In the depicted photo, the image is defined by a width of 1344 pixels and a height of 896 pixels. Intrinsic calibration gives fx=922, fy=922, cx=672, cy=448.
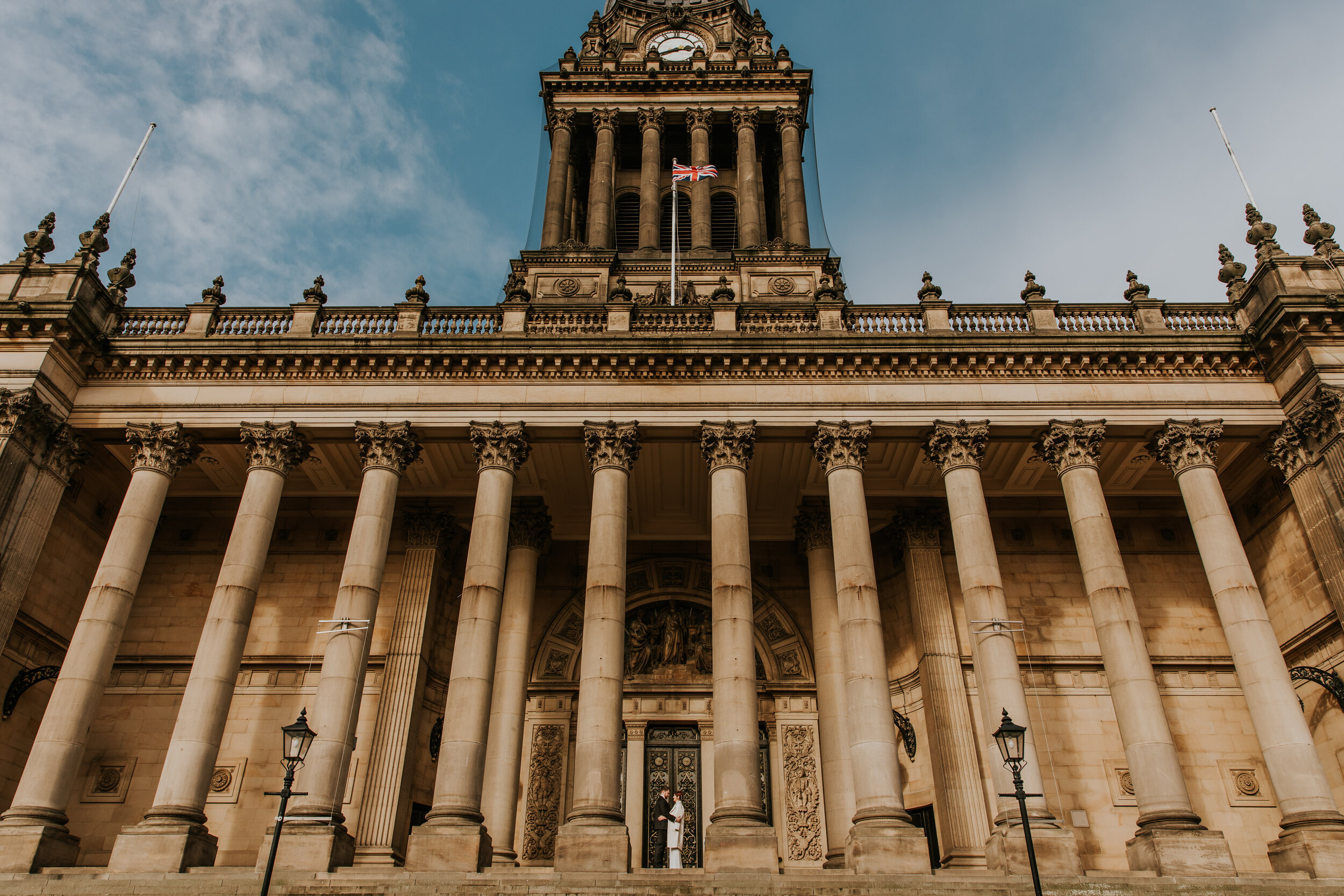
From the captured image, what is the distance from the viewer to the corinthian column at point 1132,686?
16.2 metres

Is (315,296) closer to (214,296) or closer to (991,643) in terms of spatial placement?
(214,296)

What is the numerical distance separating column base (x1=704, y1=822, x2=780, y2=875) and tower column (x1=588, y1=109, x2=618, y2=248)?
68.0 ft

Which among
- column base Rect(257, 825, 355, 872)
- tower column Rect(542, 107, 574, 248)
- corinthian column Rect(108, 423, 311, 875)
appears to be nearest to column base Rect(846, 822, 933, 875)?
column base Rect(257, 825, 355, 872)

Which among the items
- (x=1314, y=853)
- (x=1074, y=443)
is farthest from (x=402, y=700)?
(x=1314, y=853)

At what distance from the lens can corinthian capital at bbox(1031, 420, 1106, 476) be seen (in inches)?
819

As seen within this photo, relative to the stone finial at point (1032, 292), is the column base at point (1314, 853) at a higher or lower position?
lower

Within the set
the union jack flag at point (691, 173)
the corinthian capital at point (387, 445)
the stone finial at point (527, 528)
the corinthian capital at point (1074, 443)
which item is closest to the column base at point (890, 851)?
the corinthian capital at point (1074, 443)

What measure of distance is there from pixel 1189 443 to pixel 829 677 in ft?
32.4

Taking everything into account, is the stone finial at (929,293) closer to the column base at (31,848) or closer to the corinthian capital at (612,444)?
the corinthian capital at (612,444)

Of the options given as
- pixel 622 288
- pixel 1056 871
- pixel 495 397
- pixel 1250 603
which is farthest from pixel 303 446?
pixel 1250 603

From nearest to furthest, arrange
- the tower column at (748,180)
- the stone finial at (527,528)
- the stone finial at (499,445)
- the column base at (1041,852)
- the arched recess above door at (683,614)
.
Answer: the column base at (1041,852), the stone finial at (499,445), the stone finial at (527,528), the arched recess above door at (683,614), the tower column at (748,180)

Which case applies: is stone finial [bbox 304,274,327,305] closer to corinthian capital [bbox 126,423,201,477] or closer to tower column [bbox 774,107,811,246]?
corinthian capital [bbox 126,423,201,477]

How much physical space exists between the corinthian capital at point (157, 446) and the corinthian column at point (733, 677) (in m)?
12.1

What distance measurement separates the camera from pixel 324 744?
17.7 meters
